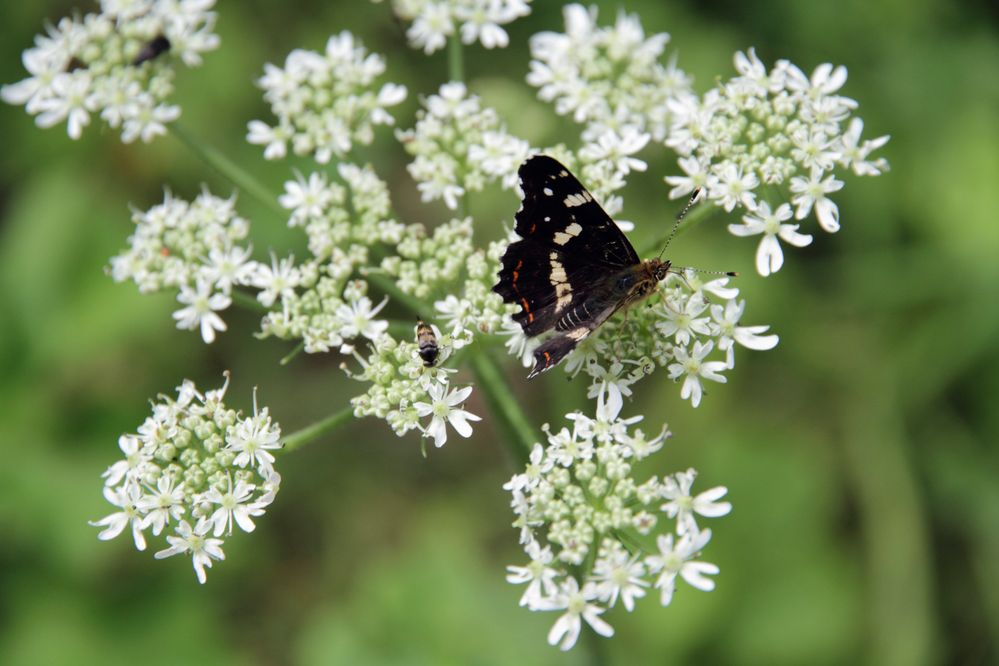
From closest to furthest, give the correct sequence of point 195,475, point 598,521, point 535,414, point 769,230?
point 598,521
point 195,475
point 769,230
point 535,414

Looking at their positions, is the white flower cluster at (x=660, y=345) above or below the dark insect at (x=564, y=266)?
below

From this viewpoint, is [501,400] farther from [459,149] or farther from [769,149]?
[769,149]

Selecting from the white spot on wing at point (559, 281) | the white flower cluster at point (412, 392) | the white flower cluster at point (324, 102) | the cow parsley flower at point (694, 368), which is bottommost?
the white flower cluster at point (412, 392)

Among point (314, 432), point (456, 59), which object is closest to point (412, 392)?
point (314, 432)

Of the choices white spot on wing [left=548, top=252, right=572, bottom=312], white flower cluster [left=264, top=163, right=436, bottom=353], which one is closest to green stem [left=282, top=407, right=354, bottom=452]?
white flower cluster [left=264, top=163, right=436, bottom=353]

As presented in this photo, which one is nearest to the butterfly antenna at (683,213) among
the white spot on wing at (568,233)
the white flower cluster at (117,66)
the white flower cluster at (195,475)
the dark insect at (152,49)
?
the white spot on wing at (568,233)

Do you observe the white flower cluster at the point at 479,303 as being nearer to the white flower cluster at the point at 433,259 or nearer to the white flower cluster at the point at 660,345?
A: the white flower cluster at the point at 433,259
